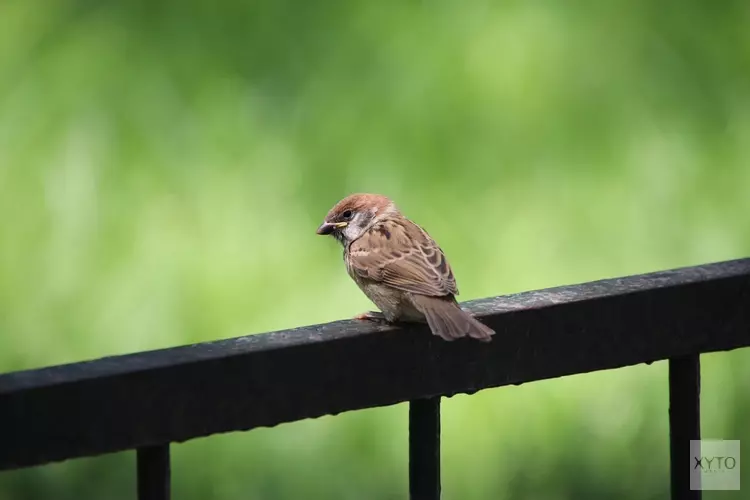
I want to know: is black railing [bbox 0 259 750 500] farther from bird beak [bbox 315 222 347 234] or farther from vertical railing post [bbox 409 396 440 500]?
bird beak [bbox 315 222 347 234]

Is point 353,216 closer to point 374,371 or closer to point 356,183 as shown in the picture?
point 356,183

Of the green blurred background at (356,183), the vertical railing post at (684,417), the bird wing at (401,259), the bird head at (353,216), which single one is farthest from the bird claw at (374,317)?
the green blurred background at (356,183)

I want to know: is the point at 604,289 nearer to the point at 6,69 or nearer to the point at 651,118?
the point at 651,118

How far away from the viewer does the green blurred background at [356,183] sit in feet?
14.1

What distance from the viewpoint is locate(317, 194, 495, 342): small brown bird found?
3.10m

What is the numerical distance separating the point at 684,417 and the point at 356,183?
2890 mm

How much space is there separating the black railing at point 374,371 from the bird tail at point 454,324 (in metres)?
0.02

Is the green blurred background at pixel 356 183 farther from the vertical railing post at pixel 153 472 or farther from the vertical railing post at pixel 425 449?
the vertical railing post at pixel 153 472

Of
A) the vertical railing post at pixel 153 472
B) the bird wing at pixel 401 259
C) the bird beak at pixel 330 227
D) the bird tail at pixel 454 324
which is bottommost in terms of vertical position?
the vertical railing post at pixel 153 472

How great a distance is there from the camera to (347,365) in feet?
5.87

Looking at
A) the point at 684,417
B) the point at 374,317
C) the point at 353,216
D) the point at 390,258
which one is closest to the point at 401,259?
the point at 390,258

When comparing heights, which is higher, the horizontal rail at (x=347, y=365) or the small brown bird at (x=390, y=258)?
the small brown bird at (x=390, y=258)

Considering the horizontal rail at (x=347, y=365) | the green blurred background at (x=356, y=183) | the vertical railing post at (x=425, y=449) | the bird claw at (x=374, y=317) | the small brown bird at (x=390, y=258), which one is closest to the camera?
the horizontal rail at (x=347, y=365)

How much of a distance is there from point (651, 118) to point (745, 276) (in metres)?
3.08
